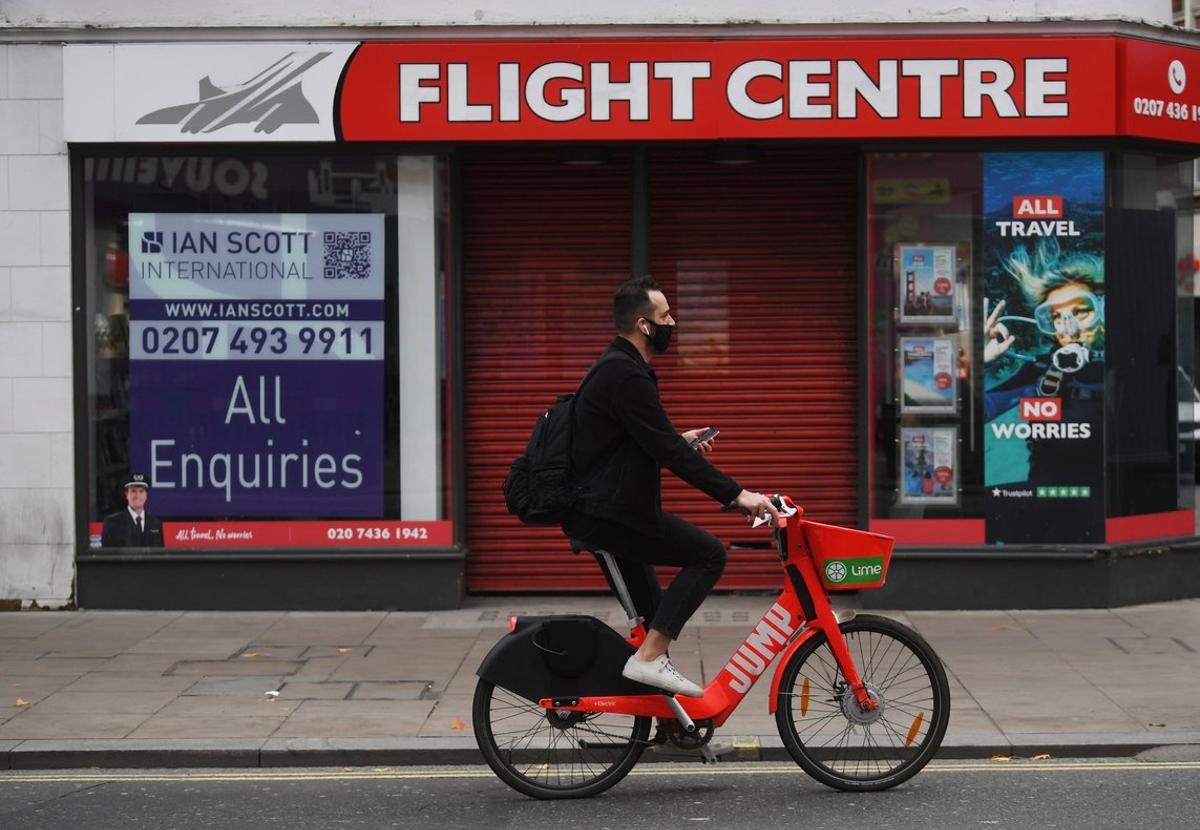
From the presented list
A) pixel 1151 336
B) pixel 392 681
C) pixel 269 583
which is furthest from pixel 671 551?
pixel 1151 336

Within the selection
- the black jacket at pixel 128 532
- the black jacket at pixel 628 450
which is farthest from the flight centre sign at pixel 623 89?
the black jacket at pixel 628 450

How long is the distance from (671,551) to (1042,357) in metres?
5.61

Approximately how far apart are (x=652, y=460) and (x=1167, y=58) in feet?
21.3

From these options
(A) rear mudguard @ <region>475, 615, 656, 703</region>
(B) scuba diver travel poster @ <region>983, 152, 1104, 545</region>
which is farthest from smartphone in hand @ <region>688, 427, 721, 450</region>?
(B) scuba diver travel poster @ <region>983, 152, 1104, 545</region>

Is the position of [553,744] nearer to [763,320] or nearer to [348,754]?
[348,754]

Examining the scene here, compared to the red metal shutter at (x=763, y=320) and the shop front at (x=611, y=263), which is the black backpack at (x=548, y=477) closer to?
the shop front at (x=611, y=263)

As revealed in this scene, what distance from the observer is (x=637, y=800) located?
6719 mm

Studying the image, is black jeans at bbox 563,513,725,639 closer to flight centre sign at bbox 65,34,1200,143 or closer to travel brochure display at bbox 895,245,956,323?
flight centre sign at bbox 65,34,1200,143

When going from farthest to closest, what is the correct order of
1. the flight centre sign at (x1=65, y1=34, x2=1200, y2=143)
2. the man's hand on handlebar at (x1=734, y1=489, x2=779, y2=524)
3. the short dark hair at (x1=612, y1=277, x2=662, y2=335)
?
the flight centre sign at (x1=65, y1=34, x2=1200, y2=143)
the short dark hair at (x1=612, y1=277, x2=662, y2=335)
the man's hand on handlebar at (x1=734, y1=489, x2=779, y2=524)

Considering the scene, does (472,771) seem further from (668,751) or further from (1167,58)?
(1167,58)

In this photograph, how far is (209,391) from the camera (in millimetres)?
11547

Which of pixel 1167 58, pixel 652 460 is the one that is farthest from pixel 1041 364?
pixel 652 460

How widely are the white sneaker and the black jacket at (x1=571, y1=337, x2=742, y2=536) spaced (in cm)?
53

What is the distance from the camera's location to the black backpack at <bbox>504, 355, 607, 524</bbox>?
6465mm
